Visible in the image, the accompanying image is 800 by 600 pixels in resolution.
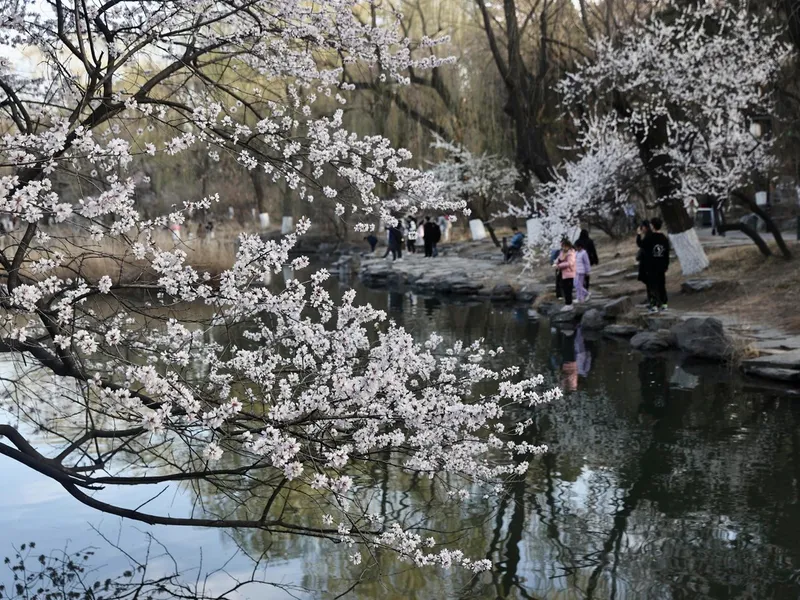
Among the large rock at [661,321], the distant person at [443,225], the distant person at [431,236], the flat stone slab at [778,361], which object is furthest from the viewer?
the distant person at [443,225]

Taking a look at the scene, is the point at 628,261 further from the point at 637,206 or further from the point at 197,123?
the point at 197,123

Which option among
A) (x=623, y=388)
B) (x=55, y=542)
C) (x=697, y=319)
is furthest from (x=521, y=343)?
(x=55, y=542)

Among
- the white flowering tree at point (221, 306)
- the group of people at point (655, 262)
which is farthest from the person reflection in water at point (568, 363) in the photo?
the white flowering tree at point (221, 306)

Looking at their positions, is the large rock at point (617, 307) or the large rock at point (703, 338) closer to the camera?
the large rock at point (703, 338)

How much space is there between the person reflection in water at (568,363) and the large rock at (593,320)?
33 cm

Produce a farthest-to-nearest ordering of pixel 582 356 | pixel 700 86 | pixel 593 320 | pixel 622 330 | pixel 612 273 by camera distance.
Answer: pixel 612 273 → pixel 700 86 → pixel 593 320 → pixel 622 330 → pixel 582 356

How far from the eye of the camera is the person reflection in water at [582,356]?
11.9 m

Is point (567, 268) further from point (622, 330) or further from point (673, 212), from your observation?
point (673, 212)

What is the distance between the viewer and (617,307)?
15.4 m

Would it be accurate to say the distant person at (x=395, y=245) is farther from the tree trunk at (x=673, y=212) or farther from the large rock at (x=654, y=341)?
the large rock at (x=654, y=341)

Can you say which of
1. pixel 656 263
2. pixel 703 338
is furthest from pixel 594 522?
pixel 656 263

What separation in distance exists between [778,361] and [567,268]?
5.87 meters

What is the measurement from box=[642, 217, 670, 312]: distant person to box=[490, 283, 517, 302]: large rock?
535 cm

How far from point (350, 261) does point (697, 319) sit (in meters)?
20.4
